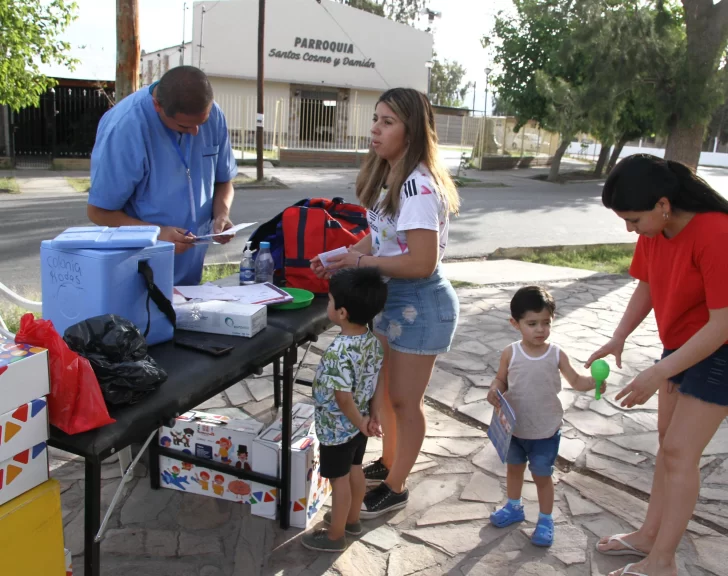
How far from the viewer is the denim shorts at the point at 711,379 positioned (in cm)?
239

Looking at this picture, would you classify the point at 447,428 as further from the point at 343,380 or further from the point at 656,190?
the point at 656,190

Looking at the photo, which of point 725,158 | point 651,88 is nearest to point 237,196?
point 651,88

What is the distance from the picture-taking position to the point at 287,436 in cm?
288

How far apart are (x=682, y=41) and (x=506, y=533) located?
9.25 m

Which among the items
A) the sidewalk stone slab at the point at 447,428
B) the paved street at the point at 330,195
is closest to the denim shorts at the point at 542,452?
the sidewalk stone slab at the point at 447,428

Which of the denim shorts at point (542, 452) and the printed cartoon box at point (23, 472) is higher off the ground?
the printed cartoon box at point (23, 472)

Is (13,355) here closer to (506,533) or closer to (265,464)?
(265,464)

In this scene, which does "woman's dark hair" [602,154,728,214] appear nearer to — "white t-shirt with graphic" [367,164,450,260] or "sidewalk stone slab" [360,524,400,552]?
"white t-shirt with graphic" [367,164,450,260]

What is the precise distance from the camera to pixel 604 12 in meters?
9.96

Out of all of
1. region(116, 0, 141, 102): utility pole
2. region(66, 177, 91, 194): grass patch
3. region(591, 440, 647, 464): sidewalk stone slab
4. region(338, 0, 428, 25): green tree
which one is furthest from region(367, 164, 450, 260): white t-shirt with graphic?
region(338, 0, 428, 25): green tree

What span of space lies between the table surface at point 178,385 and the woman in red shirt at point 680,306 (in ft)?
4.45

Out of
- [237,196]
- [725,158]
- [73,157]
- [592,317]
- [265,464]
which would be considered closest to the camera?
[265,464]

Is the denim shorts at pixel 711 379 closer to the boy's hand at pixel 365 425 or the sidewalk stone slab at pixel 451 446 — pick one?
the boy's hand at pixel 365 425

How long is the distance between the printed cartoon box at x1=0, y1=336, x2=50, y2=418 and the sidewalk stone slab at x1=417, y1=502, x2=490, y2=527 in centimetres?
192
